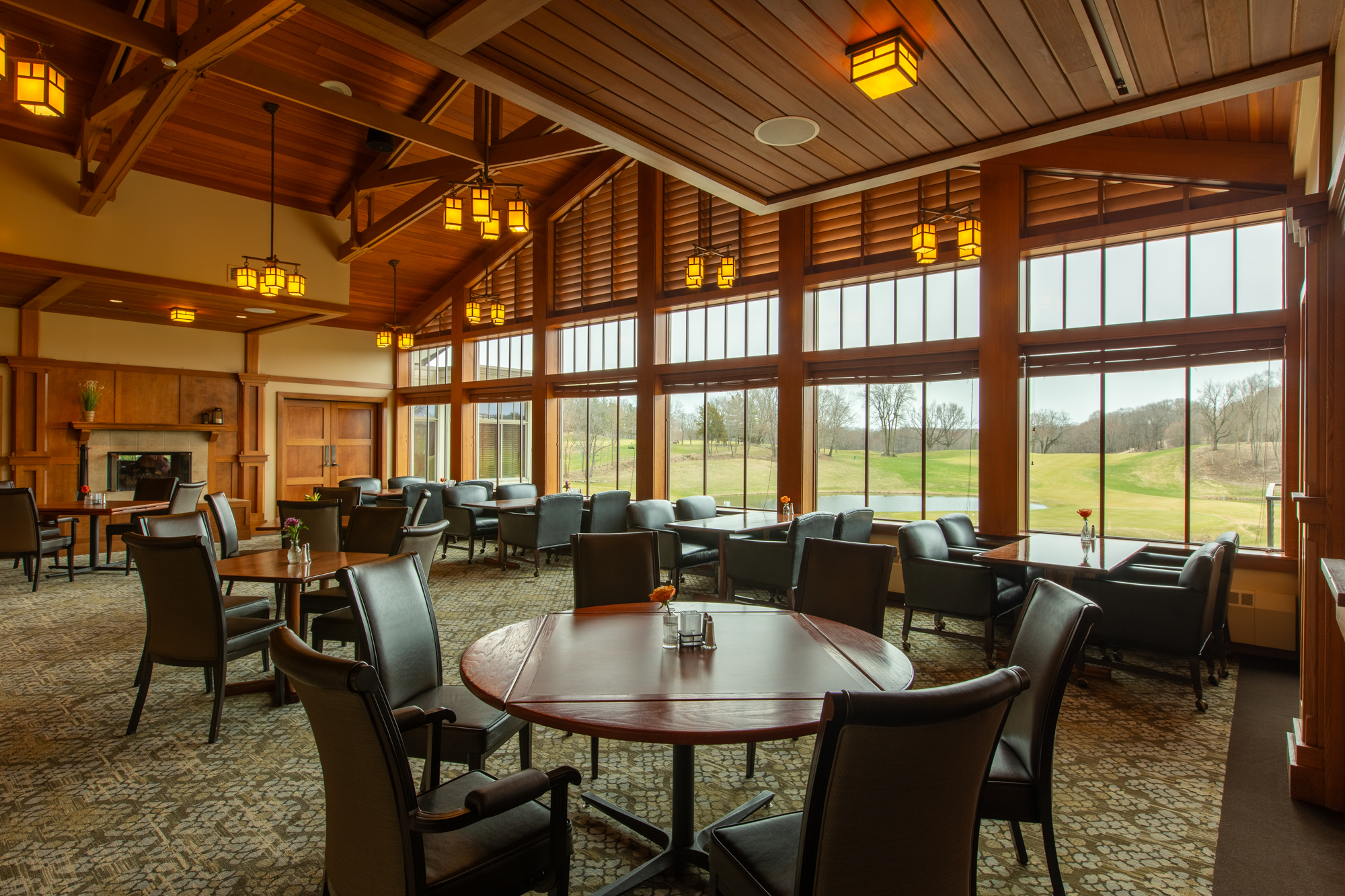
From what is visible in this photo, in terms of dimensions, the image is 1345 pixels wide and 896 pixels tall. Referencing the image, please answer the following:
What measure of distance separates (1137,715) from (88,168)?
33.4 feet

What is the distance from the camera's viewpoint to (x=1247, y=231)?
203 inches

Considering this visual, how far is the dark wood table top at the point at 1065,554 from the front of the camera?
4.30 metres

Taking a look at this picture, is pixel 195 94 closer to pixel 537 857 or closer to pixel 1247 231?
pixel 537 857

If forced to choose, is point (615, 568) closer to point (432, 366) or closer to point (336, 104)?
point (336, 104)

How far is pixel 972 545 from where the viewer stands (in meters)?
5.82

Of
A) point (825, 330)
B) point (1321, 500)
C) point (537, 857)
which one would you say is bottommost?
point (537, 857)

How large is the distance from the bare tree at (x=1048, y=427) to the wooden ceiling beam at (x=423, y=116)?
679cm

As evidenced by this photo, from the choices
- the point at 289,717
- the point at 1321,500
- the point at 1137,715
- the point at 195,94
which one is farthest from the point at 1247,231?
the point at 195,94

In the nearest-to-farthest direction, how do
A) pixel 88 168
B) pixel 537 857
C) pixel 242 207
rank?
pixel 537 857, pixel 88 168, pixel 242 207

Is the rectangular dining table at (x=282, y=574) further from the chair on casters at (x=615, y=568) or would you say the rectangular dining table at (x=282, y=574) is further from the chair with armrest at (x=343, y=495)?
the chair with armrest at (x=343, y=495)

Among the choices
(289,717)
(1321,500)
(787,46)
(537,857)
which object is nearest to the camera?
(537,857)

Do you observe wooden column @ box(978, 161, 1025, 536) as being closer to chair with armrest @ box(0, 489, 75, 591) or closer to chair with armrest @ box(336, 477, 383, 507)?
chair with armrest @ box(336, 477, 383, 507)

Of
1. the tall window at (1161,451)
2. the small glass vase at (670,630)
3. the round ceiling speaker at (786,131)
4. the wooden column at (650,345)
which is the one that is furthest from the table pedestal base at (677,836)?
the wooden column at (650,345)

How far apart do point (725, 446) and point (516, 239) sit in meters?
5.01
